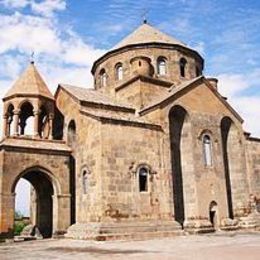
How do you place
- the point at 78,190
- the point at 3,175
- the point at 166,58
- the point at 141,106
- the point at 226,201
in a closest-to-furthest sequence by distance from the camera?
the point at 3,175 → the point at 78,190 → the point at 226,201 → the point at 141,106 → the point at 166,58

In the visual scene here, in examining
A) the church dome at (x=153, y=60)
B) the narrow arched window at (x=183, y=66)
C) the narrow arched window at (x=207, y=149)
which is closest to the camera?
the narrow arched window at (x=207, y=149)

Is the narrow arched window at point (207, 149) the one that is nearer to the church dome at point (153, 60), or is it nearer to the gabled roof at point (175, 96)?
the gabled roof at point (175, 96)

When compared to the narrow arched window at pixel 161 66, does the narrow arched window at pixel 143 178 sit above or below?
below

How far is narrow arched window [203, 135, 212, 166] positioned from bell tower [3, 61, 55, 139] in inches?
294

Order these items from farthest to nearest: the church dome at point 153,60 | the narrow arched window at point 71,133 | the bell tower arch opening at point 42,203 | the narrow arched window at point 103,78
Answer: the narrow arched window at point 103,78, the church dome at point 153,60, the bell tower arch opening at point 42,203, the narrow arched window at point 71,133

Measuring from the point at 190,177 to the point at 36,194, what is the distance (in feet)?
26.9

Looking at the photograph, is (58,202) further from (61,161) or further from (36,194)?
(36,194)

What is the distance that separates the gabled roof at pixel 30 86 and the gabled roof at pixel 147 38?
590 cm

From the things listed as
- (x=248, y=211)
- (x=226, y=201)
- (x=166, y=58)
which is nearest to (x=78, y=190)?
(x=226, y=201)

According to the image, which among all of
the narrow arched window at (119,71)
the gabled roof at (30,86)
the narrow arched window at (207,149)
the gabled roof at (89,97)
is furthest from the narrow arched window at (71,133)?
the narrow arched window at (207,149)

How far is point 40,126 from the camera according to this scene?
1855 centimetres

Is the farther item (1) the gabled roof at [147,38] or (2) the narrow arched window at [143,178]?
(1) the gabled roof at [147,38]

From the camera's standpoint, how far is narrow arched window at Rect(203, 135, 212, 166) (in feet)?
57.6

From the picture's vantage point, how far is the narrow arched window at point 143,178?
15019 mm
